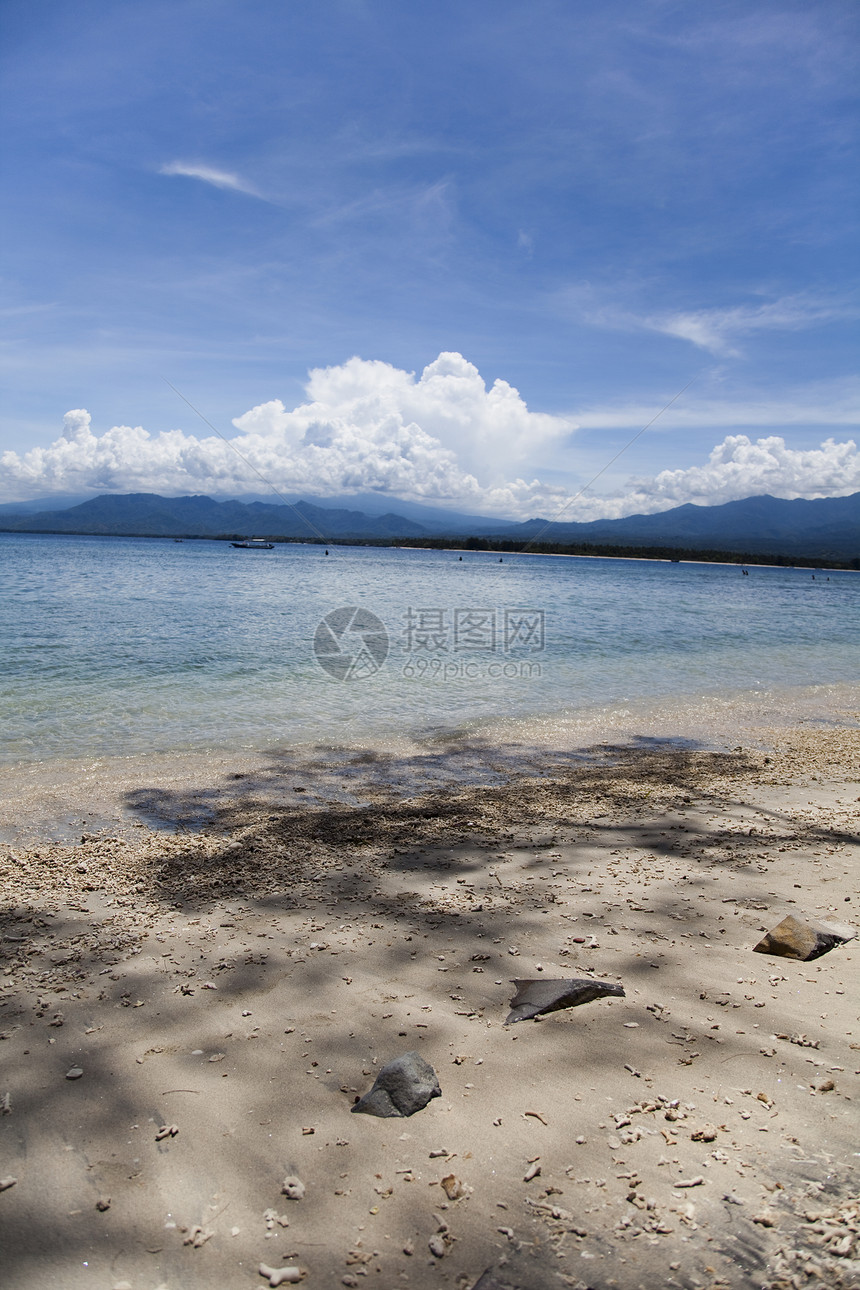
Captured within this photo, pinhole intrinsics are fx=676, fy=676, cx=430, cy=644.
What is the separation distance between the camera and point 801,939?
165 inches

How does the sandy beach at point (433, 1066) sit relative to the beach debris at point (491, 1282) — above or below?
below

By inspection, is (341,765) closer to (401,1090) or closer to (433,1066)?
(433,1066)

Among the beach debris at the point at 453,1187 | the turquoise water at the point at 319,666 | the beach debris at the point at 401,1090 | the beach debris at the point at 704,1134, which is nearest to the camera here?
the beach debris at the point at 453,1187

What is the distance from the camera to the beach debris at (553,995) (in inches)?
141

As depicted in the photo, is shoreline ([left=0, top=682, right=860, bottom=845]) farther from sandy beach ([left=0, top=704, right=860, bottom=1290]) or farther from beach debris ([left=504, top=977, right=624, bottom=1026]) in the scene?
beach debris ([left=504, top=977, right=624, bottom=1026])

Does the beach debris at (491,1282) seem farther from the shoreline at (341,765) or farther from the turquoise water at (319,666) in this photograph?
the turquoise water at (319,666)

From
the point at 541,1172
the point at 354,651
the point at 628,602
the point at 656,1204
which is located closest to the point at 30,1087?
the point at 541,1172

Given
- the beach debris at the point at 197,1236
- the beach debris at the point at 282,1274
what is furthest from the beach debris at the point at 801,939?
the beach debris at the point at 197,1236

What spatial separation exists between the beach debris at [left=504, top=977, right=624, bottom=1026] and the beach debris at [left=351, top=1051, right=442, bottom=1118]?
2.17 ft

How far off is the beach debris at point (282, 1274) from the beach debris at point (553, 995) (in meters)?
1.54

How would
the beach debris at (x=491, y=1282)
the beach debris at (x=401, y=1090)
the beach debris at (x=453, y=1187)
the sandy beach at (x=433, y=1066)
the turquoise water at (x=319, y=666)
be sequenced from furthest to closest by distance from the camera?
1. the turquoise water at (x=319, y=666)
2. the beach debris at (x=401, y=1090)
3. the beach debris at (x=453, y=1187)
4. the sandy beach at (x=433, y=1066)
5. the beach debris at (x=491, y=1282)

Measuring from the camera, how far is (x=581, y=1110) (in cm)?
290

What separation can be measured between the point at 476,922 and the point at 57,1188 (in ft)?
9.26

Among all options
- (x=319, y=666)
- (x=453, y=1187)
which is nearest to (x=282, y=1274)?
(x=453, y=1187)
